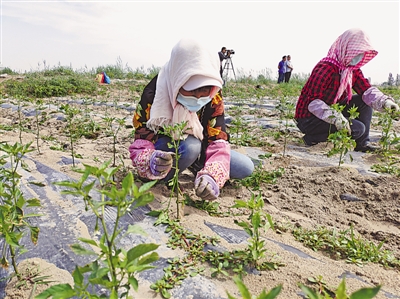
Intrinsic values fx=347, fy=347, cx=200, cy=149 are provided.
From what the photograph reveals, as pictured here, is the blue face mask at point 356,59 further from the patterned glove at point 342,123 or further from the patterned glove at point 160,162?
the patterned glove at point 160,162

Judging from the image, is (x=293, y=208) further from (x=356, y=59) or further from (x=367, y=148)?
(x=356, y=59)

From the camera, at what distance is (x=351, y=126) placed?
3.94 m

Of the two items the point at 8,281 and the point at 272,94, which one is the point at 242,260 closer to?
the point at 8,281

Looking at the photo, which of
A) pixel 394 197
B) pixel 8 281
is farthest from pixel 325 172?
pixel 8 281

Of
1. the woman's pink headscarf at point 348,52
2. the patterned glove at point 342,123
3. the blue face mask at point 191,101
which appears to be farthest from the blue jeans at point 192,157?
the woman's pink headscarf at point 348,52

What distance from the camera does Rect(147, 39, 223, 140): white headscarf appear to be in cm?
226

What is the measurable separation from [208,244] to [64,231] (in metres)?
0.73

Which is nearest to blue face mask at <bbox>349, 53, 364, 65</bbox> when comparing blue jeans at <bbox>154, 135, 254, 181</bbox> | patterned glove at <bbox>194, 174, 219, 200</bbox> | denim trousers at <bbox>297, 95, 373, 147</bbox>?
denim trousers at <bbox>297, 95, 373, 147</bbox>

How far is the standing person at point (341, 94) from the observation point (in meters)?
3.70

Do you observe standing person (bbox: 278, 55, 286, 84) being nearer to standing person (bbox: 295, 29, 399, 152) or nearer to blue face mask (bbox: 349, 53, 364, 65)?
standing person (bbox: 295, 29, 399, 152)

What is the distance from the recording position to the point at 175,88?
7.72 ft

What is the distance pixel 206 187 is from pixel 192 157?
45 cm

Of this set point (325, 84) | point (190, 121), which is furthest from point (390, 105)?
point (190, 121)

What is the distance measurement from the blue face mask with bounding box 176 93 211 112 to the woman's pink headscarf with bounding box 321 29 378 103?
2067 millimetres
